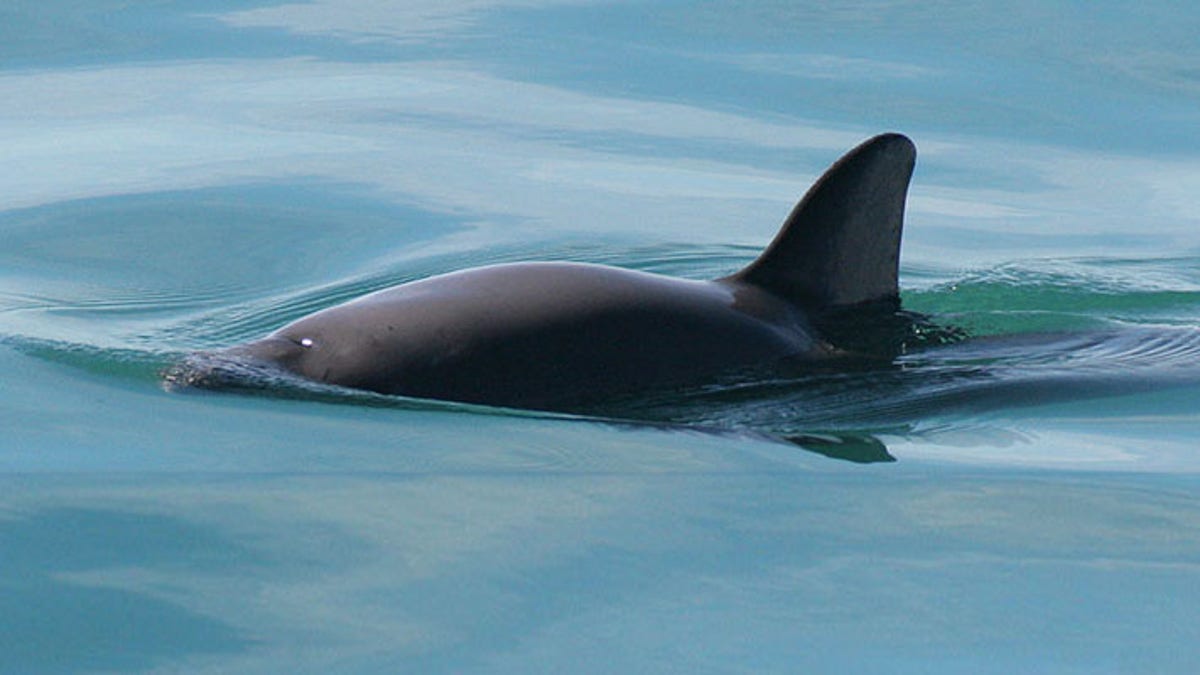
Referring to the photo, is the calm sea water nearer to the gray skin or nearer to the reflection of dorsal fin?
the gray skin

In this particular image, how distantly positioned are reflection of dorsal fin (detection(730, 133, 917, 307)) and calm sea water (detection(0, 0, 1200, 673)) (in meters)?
0.41

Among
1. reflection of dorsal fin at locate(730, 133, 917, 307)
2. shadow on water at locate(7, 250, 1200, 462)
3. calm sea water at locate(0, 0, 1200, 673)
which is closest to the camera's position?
calm sea water at locate(0, 0, 1200, 673)

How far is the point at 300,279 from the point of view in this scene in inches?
361

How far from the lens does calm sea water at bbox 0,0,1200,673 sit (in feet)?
14.3

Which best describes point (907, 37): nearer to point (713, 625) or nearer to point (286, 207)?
point (286, 207)

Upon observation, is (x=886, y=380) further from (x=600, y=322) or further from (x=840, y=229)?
(x=600, y=322)

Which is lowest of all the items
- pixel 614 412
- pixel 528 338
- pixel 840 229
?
pixel 614 412

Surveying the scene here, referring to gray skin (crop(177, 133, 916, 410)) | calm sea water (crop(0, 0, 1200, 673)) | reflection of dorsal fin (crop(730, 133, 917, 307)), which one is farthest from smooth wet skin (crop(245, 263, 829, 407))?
reflection of dorsal fin (crop(730, 133, 917, 307))

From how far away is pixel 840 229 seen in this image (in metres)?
6.84

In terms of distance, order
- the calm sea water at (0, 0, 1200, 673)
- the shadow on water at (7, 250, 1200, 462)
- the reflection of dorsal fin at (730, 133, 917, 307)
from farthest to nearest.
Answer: the reflection of dorsal fin at (730, 133, 917, 307), the shadow on water at (7, 250, 1200, 462), the calm sea water at (0, 0, 1200, 673)

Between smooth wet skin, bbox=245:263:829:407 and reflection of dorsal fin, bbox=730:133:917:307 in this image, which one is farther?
reflection of dorsal fin, bbox=730:133:917:307

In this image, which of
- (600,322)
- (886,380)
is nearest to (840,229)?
(886,380)

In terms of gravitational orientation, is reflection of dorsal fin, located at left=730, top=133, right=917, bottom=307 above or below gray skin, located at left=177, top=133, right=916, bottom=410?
above

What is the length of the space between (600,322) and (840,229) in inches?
39.8
